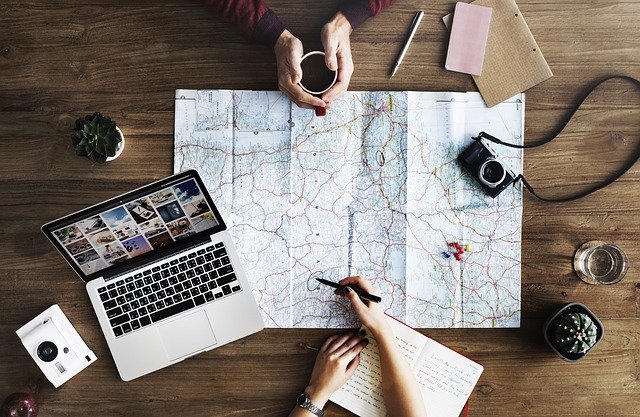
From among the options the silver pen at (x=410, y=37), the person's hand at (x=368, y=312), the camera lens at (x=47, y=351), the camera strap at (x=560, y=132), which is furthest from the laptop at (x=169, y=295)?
the camera strap at (x=560, y=132)

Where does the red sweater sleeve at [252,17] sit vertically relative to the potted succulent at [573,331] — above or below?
above

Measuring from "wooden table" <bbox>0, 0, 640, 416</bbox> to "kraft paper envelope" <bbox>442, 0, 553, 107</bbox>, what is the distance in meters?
0.02

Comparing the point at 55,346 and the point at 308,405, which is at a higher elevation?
the point at 55,346

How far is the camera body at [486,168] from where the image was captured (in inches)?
49.1

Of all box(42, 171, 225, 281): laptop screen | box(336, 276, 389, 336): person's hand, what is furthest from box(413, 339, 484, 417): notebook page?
box(42, 171, 225, 281): laptop screen

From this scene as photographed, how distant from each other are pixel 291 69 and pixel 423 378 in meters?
0.69

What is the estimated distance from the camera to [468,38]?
1.26 m

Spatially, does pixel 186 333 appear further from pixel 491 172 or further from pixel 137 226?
pixel 491 172

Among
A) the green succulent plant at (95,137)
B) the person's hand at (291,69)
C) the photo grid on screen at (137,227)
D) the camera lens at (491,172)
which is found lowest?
the photo grid on screen at (137,227)

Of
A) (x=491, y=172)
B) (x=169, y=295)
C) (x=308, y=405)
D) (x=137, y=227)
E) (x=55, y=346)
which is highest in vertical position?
(x=491, y=172)

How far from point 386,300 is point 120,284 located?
0.56 m

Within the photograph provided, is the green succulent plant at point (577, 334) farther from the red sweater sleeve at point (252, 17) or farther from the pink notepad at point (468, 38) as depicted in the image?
the red sweater sleeve at point (252, 17)

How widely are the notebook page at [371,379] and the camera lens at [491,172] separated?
Answer: 1.15 ft

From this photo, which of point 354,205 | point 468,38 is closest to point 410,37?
point 468,38
